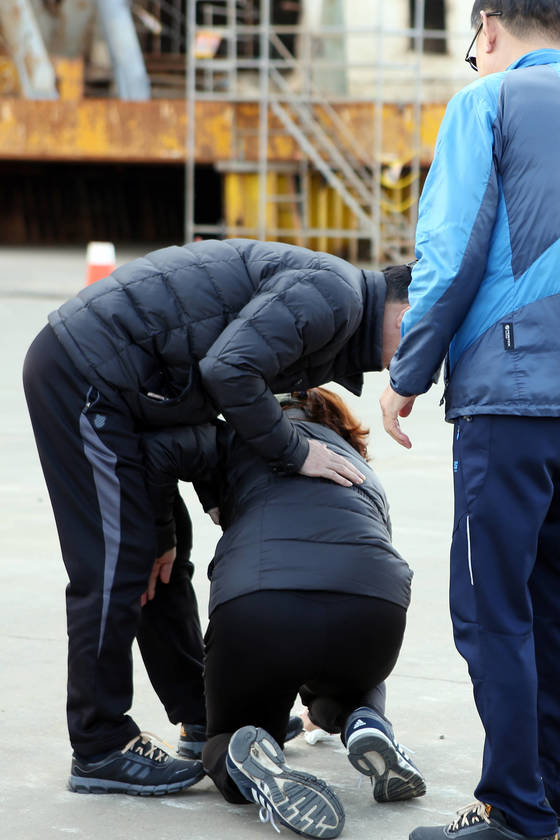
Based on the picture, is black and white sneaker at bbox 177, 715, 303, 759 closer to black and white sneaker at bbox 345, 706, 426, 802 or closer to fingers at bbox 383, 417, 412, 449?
black and white sneaker at bbox 345, 706, 426, 802

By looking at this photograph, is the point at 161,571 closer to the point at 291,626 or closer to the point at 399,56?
the point at 291,626

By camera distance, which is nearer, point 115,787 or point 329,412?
point 115,787

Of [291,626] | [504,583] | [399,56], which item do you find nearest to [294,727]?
[291,626]

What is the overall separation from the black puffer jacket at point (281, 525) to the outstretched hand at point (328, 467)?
0.9 inches

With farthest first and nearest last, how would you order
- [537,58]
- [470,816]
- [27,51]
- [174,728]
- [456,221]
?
[27,51], [174,728], [470,816], [537,58], [456,221]

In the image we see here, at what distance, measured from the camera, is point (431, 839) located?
2.99 metres

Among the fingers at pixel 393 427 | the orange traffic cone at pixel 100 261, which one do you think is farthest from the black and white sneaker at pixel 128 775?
the orange traffic cone at pixel 100 261

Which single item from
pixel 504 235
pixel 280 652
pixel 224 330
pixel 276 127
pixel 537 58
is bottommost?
pixel 280 652

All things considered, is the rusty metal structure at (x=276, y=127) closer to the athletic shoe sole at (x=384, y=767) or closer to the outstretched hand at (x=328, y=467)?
the outstretched hand at (x=328, y=467)

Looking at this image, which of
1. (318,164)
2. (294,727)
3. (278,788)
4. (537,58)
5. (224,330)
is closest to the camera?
(537,58)

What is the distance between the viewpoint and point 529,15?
2828 mm

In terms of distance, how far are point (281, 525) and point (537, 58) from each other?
119cm

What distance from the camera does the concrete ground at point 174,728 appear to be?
3.18 m

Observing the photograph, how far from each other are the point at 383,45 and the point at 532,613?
57.6 feet
